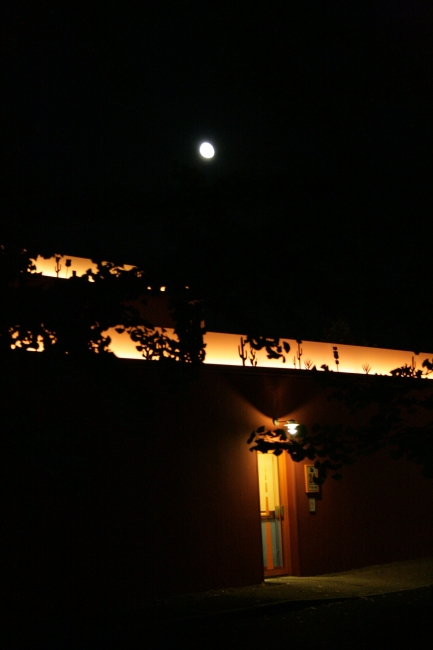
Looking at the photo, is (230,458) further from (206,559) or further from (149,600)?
(149,600)

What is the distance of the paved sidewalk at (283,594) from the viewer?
30.2 feet

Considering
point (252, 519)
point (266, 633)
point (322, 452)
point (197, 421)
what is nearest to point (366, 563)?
point (252, 519)

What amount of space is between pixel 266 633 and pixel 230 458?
362 centimetres

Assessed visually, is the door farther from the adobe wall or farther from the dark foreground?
the dark foreground

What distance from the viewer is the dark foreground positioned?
7812 millimetres

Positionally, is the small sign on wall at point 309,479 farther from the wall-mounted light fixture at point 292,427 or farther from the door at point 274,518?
the wall-mounted light fixture at point 292,427

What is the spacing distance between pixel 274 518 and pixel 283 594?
2280 millimetres

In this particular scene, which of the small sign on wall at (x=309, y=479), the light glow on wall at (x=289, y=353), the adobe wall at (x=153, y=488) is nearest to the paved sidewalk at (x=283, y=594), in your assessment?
the adobe wall at (x=153, y=488)

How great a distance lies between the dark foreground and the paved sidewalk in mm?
65

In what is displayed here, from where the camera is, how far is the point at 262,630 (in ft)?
27.8

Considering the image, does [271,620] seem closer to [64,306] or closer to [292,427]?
[292,427]

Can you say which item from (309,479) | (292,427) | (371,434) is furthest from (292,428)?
(371,434)

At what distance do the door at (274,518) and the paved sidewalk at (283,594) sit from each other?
427 millimetres

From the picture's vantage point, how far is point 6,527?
929cm
